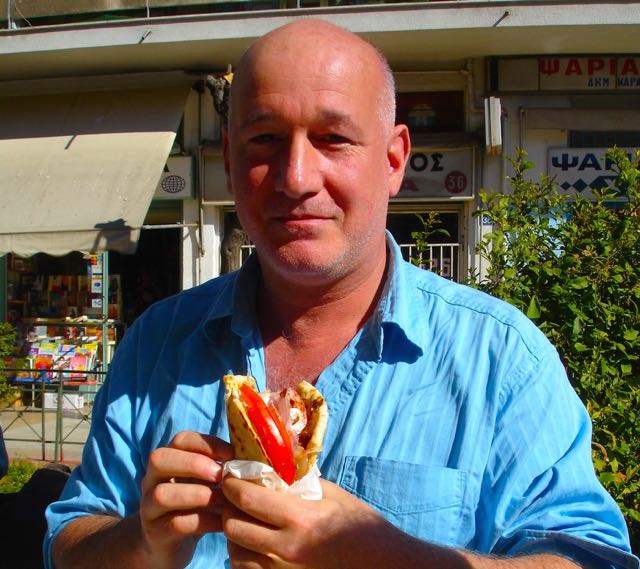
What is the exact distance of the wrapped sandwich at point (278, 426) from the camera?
1338mm

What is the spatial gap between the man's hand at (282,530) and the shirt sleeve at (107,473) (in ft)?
1.84

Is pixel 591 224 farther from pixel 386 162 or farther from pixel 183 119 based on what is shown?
pixel 183 119

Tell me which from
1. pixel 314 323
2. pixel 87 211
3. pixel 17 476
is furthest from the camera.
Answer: pixel 87 211

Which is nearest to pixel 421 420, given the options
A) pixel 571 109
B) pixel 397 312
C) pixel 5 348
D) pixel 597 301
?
pixel 397 312

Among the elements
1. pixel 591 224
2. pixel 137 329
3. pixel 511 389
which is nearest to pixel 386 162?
pixel 511 389

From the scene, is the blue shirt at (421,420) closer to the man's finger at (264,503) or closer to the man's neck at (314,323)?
the man's neck at (314,323)

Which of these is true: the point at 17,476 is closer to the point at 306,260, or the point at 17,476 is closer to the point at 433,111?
the point at 306,260

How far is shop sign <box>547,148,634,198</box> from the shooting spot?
8102 millimetres

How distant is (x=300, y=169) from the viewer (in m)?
1.62

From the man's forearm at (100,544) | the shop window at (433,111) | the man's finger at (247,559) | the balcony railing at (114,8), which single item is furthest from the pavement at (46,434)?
the man's finger at (247,559)

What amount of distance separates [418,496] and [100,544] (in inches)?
29.1

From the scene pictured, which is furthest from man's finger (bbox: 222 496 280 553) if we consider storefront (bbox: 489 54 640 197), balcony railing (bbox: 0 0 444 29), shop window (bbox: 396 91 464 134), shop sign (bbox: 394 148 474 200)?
balcony railing (bbox: 0 0 444 29)

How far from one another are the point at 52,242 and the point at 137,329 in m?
6.11

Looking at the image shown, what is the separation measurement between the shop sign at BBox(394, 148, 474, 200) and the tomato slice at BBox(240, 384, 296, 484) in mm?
7136
